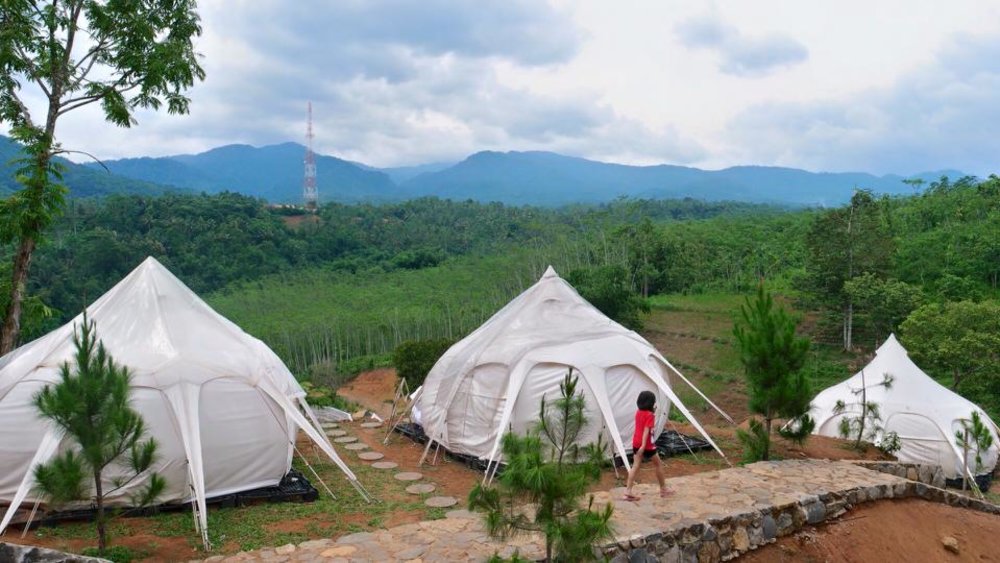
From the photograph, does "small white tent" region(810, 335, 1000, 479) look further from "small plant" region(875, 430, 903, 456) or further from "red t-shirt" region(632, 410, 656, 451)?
"red t-shirt" region(632, 410, 656, 451)

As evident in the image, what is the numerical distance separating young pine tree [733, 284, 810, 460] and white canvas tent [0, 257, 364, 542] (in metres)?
5.09

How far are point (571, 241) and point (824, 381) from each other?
82.3 feet

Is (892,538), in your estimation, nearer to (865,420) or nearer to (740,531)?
(740,531)

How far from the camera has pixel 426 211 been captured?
64438 millimetres

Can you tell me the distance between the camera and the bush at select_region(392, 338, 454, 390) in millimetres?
18766

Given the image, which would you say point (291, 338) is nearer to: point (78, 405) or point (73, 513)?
point (73, 513)

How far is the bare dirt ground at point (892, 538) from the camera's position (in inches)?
254

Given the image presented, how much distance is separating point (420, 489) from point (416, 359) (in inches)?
412

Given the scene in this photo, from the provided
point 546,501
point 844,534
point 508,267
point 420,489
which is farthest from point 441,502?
point 508,267

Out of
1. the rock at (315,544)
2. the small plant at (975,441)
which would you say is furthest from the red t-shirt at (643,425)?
the small plant at (975,441)

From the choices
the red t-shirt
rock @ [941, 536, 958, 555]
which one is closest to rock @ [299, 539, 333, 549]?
the red t-shirt

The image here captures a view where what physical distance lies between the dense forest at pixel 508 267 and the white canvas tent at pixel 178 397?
175 centimetres

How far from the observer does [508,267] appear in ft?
129

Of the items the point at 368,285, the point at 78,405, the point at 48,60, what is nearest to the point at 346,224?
the point at 368,285
